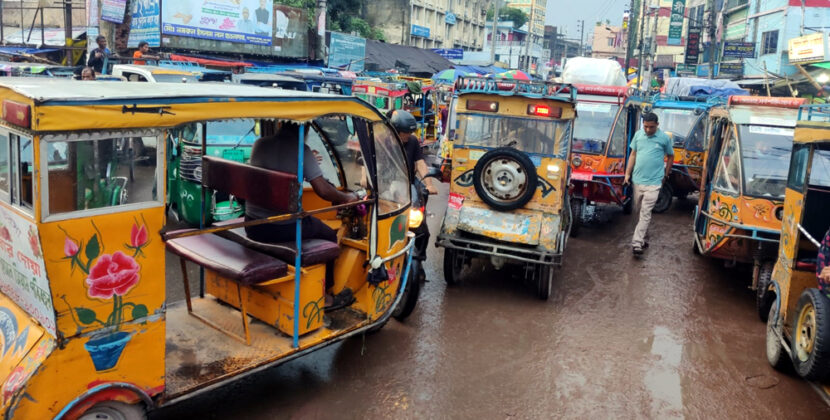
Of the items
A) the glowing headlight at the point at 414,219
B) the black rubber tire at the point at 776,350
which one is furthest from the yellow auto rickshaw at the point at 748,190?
the glowing headlight at the point at 414,219

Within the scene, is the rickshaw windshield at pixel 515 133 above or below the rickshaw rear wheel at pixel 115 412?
above

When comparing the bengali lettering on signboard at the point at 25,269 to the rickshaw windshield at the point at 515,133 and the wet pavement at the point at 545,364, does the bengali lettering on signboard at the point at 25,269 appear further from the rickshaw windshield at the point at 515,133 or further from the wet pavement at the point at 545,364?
the rickshaw windshield at the point at 515,133

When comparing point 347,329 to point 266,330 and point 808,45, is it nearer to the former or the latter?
point 266,330

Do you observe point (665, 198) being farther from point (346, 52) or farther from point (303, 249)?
point (346, 52)

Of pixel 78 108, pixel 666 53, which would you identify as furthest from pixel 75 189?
pixel 666 53

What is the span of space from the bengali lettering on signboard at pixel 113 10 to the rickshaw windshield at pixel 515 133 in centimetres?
1699

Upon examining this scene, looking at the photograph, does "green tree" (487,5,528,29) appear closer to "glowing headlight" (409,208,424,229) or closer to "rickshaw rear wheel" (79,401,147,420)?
"glowing headlight" (409,208,424,229)

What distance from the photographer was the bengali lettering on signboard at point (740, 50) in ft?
97.9

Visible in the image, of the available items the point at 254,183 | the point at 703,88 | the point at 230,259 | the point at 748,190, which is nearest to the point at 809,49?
the point at 703,88

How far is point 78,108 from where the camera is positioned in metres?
2.87

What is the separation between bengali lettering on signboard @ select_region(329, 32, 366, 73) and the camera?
29578 mm

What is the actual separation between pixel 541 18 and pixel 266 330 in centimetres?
11385

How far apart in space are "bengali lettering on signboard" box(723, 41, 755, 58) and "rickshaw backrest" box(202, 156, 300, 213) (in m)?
30.9

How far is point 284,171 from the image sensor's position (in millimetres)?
4488
